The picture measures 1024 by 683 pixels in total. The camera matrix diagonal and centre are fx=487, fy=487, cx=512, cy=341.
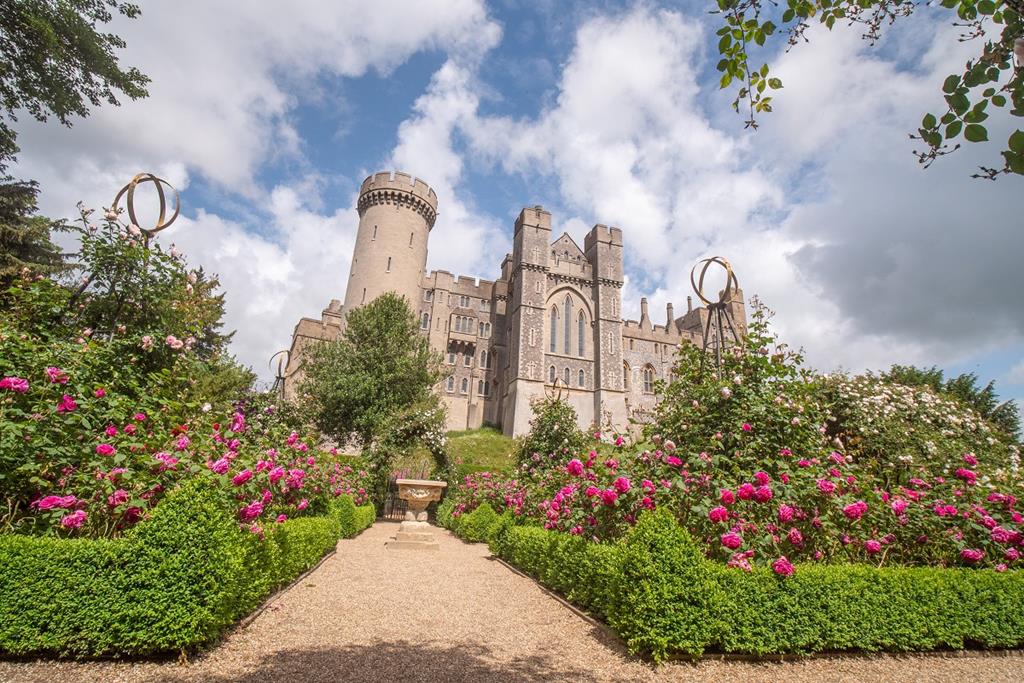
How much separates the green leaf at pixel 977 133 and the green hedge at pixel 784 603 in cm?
354

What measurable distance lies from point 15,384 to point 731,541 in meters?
6.42

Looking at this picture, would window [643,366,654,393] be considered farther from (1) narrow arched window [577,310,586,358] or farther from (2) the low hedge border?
(2) the low hedge border

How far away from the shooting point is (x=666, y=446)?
596 cm

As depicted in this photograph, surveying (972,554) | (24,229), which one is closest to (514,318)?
(24,229)

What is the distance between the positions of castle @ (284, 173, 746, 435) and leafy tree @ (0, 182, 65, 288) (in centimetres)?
1563

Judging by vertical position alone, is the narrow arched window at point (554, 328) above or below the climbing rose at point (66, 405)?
above

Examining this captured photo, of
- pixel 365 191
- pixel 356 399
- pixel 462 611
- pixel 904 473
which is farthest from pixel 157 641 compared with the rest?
pixel 365 191

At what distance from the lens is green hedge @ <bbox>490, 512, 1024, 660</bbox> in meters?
4.14

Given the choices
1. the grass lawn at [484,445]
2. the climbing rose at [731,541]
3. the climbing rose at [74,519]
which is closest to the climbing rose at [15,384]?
the climbing rose at [74,519]

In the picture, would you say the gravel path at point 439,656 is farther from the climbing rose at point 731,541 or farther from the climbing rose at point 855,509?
the climbing rose at point 855,509

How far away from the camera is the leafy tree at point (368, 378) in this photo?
2098 centimetres

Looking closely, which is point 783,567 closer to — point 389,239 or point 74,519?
point 74,519

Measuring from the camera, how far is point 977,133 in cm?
195

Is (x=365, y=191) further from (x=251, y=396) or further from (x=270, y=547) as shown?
(x=270, y=547)
